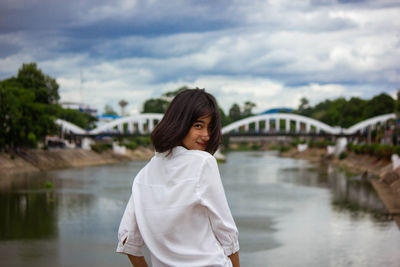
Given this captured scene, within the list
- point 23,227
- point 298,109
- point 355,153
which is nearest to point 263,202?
point 23,227

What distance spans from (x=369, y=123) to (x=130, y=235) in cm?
6397

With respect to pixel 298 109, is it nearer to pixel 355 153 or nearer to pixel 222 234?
pixel 355 153

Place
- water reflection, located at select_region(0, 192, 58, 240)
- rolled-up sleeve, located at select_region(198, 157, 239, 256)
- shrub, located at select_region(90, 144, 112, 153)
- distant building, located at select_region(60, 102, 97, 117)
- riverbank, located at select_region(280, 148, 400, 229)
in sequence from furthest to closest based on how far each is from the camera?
distant building, located at select_region(60, 102, 97, 117) → shrub, located at select_region(90, 144, 112, 153) → riverbank, located at select_region(280, 148, 400, 229) → water reflection, located at select_region(0, 192, 58, 240) → rolled-up sleeve, located at select_region(198, 157, 239, 256)

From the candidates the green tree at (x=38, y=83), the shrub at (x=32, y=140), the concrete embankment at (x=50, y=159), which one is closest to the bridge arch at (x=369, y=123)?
the concrete embankment at (x=50, y=159)

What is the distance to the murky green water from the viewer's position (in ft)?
32.9

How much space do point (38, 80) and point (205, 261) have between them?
47.3m

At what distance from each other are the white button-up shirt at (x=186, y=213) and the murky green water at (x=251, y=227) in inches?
303

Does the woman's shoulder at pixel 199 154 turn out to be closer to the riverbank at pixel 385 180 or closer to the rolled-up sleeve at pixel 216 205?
the rolled-up sleeve at pixel 216 205

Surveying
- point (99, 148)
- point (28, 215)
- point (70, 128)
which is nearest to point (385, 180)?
point (28, 215)

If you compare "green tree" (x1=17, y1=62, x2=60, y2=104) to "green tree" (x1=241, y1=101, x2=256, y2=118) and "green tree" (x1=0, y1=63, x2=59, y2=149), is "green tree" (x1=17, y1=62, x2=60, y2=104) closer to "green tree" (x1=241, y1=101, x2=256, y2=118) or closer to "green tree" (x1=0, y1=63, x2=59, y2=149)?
"green tree" (x1=0, y1=63, x2=59, y2=149)

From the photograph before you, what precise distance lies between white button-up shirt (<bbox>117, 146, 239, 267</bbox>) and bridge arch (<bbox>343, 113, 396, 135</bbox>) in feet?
200

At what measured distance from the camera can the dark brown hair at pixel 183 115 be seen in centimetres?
206

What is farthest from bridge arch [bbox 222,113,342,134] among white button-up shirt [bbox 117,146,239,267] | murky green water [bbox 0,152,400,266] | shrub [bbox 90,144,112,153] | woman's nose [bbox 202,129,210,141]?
white button-up shirt [bbox 117,146,239,267]

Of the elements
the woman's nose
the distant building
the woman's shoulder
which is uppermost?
the distant building
